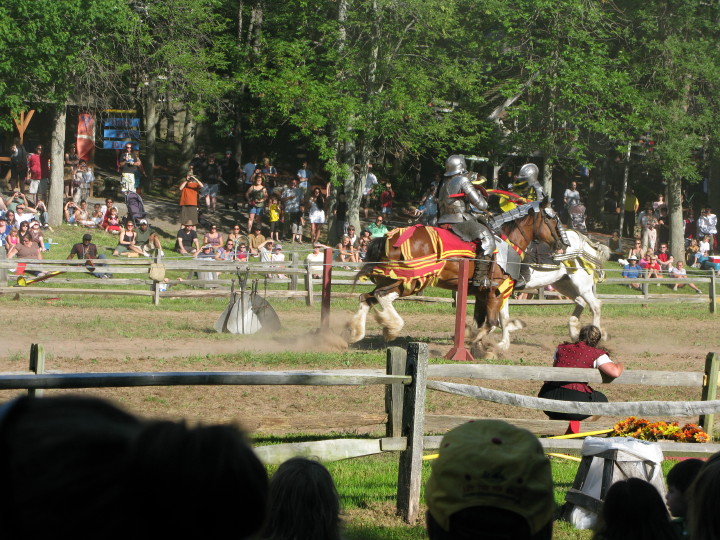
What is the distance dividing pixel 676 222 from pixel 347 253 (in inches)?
539

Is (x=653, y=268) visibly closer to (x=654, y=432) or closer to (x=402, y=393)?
(x=654, y=432)

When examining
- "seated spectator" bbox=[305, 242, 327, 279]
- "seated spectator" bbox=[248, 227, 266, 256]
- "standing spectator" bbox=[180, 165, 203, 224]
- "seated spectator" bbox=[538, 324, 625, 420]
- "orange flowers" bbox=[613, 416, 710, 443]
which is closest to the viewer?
"orange flowers" bbox=[613, 416, 710, 443]

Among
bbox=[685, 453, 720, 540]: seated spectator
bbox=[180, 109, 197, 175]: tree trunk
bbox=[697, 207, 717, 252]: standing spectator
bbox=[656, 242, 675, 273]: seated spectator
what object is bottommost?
bbox=[685, 453, 720, 540]: seated spectator

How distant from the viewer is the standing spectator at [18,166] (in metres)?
28.8

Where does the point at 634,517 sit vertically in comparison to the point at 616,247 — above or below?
below

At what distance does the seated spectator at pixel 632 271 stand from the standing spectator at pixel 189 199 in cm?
1208

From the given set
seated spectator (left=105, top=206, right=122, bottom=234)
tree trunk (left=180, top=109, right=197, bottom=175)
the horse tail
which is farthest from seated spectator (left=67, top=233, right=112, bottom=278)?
tree trunk (left=180, top=109, right=197, bottom=175)

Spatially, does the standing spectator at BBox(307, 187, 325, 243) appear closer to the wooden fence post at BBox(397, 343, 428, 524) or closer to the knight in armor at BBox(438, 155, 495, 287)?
the knight in armor at BBox(438, 155, 495, 287)

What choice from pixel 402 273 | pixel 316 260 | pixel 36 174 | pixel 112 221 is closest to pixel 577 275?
pixel 402 273

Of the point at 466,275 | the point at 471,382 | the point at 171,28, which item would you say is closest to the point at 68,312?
the point at 466,275

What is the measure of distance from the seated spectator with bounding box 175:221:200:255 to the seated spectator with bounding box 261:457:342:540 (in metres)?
21.3

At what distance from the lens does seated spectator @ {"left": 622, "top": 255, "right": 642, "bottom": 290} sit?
25.6 meters

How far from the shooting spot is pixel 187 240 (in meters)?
24.7

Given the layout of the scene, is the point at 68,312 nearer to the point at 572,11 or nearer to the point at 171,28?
the point at 171,28
